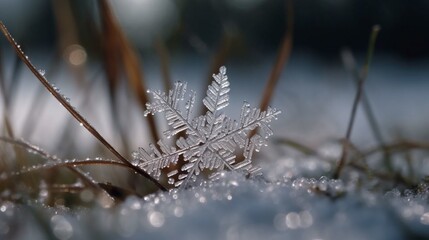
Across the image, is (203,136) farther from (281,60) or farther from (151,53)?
(151,53)

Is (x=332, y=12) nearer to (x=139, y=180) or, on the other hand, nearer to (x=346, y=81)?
(x=346, y=81)

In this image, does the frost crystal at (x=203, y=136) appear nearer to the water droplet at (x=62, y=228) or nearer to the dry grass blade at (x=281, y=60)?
the water droplet at (x=62, y=228)

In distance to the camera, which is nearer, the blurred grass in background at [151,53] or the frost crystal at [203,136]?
the frost crystal at [203,136]

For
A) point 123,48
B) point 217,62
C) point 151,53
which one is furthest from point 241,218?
point 151,53

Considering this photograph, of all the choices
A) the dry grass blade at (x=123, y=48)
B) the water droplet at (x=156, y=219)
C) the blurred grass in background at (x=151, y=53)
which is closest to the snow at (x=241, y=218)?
the water droplet at (x=156, y=219)

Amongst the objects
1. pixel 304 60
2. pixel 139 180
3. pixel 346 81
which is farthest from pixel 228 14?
pixel 139 180

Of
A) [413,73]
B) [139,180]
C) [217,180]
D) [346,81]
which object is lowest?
[217,180]

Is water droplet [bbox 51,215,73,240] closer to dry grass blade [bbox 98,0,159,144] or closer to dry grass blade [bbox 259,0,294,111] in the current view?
dry grass blade [bbox 98,0,159,144]

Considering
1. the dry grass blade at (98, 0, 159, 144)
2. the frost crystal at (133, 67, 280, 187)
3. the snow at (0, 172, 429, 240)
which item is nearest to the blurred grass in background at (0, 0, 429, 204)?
the dry grass blade at (98, 0, 159, 144)
